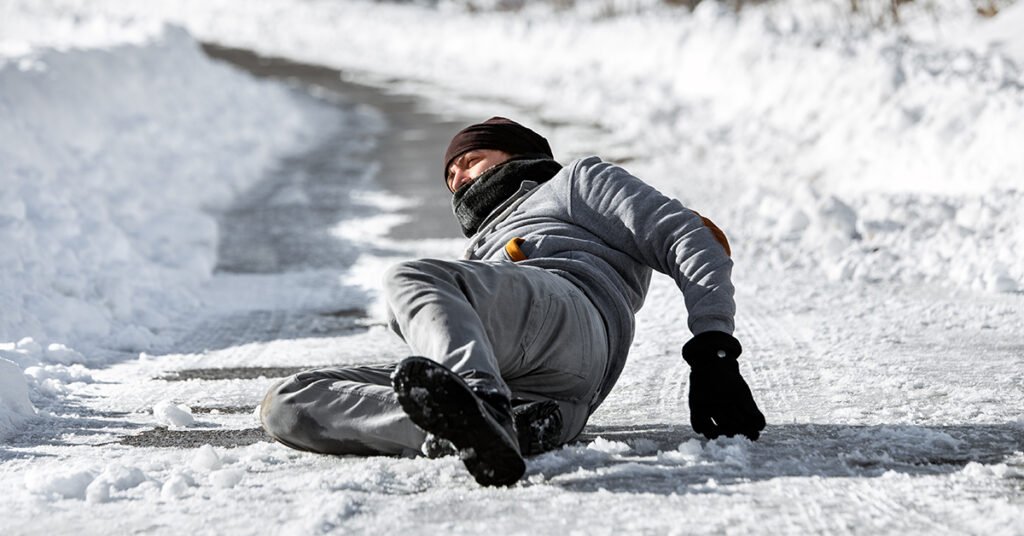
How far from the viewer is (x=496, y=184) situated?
3795 millimetres

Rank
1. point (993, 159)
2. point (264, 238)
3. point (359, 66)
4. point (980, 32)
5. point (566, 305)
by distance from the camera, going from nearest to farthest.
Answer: point (566, 305) < point (993, 159) < point (264, 238) < point (980, 32) < point (359, 66)

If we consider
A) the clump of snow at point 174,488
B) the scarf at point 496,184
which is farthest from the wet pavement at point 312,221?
the scarf at point 496,184

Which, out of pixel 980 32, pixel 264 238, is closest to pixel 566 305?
pixel 264 238

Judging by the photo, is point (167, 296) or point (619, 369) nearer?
point (619, 369)

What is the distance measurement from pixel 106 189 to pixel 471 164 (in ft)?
15.9

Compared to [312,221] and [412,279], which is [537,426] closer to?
[412,279]

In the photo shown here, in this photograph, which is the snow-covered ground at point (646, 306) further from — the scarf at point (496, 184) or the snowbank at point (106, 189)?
the scarf at point (496, 184)

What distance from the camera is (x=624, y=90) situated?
51.5ft

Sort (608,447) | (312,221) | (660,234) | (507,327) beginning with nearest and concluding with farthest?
(507,327), (608,447), (660,234), (312,221)

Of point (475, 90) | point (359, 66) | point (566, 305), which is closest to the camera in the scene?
point (566, 305)

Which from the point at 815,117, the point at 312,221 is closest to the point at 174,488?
the point at 312,221

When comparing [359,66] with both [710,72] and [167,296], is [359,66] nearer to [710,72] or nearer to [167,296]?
[710,72]

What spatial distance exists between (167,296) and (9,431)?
91.2 inches

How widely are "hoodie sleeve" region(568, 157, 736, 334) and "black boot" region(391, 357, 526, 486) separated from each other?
726 mm
